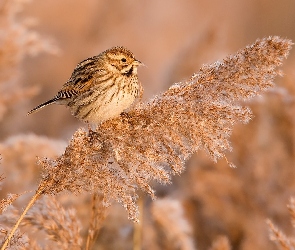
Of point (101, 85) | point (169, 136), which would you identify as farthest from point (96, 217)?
point (101, 85)

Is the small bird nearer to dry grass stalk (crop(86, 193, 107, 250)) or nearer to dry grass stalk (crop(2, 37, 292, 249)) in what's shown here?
dry grass stalk (crop(86, 193, 107, 250))

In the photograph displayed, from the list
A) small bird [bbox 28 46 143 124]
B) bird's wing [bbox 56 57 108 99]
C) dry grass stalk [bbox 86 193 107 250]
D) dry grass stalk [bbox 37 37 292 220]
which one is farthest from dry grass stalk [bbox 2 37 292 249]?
bird's wing [bbox 56 57 108 99]

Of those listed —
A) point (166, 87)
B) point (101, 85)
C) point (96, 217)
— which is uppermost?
point (166, 87)

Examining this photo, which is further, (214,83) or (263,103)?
(263,103)

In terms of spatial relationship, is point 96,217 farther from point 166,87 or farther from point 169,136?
point 166,87

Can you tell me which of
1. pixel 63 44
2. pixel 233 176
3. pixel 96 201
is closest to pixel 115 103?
pixel 96 201

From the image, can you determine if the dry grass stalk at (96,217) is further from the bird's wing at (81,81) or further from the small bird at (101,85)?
the bird's wing at (81,81)

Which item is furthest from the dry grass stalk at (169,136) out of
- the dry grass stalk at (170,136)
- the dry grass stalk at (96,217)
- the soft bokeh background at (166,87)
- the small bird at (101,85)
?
the small bird at (101,85)

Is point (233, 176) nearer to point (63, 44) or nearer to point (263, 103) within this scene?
point (263, 103)
